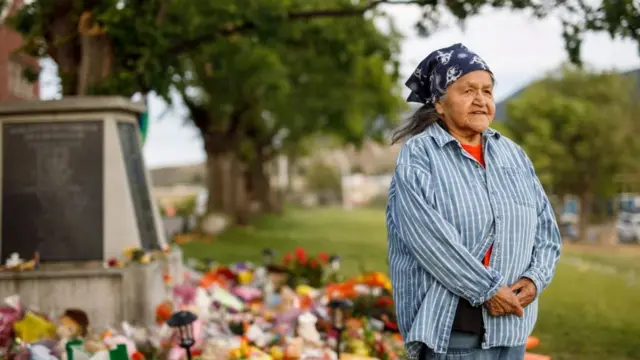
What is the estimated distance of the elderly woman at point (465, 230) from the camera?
3.01m

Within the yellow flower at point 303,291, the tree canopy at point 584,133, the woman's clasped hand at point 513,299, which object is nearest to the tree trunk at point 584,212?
the tree canopy at point 584,133

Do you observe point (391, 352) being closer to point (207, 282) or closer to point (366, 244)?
point (207, 282)

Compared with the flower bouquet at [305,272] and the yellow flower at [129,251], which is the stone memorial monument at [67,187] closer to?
the yellow flower at [129,251]

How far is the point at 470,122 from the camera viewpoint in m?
3.21

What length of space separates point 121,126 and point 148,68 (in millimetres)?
1411

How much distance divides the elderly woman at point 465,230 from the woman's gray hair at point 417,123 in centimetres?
3

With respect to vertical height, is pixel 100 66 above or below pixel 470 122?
above

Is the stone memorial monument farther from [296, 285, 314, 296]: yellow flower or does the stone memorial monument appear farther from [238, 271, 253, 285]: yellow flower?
[238, 271, 253, 285]: yellow flower

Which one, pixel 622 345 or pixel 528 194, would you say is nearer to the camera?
pixel 528 194

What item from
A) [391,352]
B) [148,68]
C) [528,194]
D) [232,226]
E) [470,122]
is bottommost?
[232,226]

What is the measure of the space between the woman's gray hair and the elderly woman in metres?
0.03

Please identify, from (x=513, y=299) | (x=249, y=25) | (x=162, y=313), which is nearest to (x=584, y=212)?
(x=249, y=25)

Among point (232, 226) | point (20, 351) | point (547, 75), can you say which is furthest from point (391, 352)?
point (547, 75)

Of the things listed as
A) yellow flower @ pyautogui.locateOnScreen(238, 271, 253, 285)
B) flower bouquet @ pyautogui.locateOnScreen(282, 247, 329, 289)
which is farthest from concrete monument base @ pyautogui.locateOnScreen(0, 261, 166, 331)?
flower bouquet @ pyautogui.locateOnScreen(282, 247, 329, 289)
